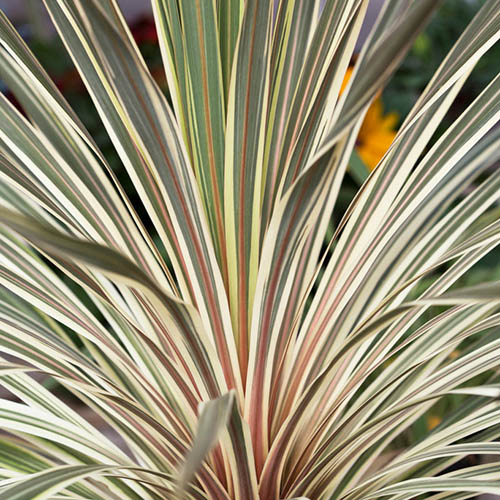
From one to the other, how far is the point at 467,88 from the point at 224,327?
0.92 metres

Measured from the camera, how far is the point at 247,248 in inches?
14.8

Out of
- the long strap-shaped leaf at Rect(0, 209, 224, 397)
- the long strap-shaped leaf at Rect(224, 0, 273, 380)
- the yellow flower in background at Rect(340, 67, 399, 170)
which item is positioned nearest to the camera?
the long strap-shaped leaf at Rect(0, 209, 224, 397)

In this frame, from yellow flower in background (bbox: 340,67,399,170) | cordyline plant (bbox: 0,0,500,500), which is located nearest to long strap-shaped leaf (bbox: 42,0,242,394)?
cordyline plant (bbox: 0,0,500,500)

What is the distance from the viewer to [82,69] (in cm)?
37

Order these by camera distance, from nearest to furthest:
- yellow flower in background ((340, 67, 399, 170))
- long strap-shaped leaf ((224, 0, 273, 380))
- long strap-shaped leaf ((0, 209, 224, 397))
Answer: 1. long strap-shaped leaf ((0, 209, 224, 397))
2. long strap-shaped leaf ((224, 0, 273, 380))
3. yellow flower in background ((340, 67, 399, 170))

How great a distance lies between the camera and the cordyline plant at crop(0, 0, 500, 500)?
0.33m

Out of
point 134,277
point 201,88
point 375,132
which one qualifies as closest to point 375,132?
point 375,132

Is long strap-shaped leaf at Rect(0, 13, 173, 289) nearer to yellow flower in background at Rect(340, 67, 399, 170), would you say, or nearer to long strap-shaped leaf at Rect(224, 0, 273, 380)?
long strap-shaped leaf at Rect(224, 0, 273, 380)

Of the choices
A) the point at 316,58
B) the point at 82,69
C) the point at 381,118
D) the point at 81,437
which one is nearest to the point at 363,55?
the point at 316,58

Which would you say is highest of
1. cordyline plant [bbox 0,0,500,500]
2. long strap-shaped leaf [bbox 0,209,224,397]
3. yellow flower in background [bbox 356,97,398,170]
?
yellow flower in background [bbox 356,97,398,170]

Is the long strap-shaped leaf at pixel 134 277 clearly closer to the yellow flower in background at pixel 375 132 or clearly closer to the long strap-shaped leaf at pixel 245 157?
the long strap-shaped leaf at pixel 245 157

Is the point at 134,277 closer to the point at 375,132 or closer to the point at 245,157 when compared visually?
the point at 245,157

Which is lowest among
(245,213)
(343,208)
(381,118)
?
(245,213)

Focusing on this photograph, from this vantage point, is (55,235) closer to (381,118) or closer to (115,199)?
(115,199)
